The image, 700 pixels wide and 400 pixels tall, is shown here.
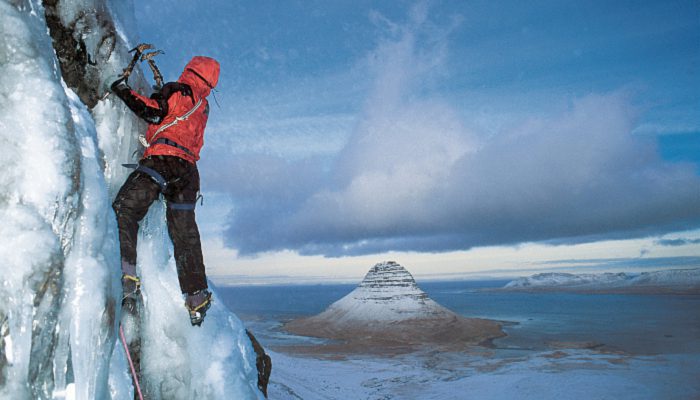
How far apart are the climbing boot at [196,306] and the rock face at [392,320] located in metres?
49.9

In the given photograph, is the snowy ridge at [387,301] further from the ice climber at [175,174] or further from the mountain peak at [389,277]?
the ice climber at [175,174]

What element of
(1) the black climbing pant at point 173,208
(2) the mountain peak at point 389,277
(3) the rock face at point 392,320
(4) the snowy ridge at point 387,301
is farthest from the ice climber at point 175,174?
(2) the mountain peak at point 389,277

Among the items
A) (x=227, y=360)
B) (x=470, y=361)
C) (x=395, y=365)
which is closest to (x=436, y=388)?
(x=395, y=365)

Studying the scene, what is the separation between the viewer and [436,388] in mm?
31219

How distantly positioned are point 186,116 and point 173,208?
1014mm

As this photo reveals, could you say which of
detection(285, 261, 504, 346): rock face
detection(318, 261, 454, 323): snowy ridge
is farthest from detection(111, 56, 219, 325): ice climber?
detection(318, 261, 454, 323): snowy ridge

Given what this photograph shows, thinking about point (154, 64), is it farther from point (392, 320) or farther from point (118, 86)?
point (392, 320)

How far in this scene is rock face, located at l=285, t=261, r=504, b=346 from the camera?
55.2 m

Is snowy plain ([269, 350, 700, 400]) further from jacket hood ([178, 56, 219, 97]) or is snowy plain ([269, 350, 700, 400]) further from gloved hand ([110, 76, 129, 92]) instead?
gloved hand ([110, 76, 129, 92])

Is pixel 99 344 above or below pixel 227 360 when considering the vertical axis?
above

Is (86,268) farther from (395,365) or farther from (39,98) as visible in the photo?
(395,365)

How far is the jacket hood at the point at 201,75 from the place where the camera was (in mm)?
4301

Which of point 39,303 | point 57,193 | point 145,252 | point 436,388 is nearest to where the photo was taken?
point 39,303

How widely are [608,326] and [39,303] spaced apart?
98649 millimetres
